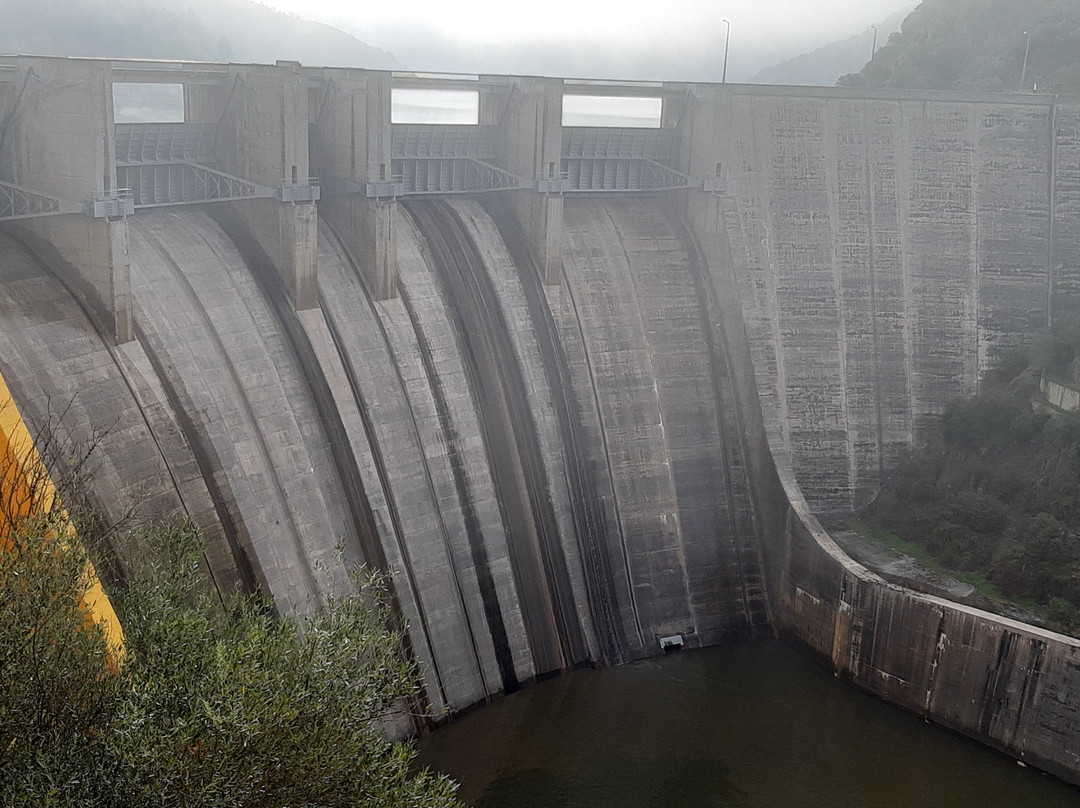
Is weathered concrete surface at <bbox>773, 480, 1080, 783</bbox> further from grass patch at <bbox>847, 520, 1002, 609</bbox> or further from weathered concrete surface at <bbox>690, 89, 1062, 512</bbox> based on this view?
weathered concrete surface at <bbox>690, 89, 1062, 512</bbox>

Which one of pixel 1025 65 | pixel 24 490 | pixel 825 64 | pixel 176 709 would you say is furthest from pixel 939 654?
pixel 825 64

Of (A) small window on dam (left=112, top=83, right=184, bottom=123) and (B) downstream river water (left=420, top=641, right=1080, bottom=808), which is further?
(A) small window on dam (left=112, top=83, right=184, bottom=123)

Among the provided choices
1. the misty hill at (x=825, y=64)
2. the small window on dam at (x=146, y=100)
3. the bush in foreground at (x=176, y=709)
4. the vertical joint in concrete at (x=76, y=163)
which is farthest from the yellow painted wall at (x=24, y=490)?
the misty hill at (x=825, y=64)

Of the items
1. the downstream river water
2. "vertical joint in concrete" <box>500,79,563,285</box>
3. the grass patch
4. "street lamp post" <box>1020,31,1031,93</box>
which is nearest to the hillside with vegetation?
the grass patch

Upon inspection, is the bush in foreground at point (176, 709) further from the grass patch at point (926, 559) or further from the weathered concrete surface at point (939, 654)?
the grass patch at point (926, 559)

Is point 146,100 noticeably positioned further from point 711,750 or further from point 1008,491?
point 711,750

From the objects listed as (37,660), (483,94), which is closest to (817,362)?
(483,94)
